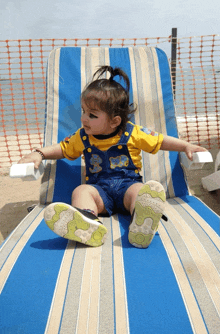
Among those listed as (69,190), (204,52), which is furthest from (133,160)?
(204,52)

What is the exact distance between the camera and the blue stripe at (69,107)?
8.16 ft

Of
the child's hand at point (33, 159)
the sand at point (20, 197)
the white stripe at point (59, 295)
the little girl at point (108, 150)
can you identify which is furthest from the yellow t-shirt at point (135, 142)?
the sand at point (20, 197)

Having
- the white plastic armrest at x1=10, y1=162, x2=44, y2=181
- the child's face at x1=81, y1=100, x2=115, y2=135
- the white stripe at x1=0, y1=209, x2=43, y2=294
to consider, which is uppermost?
the child's face at x1=81, y1=100, x2=115, y2=135

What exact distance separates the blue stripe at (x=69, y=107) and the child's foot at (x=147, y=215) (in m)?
0.91

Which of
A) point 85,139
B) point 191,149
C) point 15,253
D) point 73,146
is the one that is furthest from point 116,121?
point 15,253

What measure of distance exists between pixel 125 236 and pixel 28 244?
518 mm

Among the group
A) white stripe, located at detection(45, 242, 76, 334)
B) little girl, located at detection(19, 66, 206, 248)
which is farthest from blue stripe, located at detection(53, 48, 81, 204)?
white stripe, located at detection(45, 242, 76, 334)

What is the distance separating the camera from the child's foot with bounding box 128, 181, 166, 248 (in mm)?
1614

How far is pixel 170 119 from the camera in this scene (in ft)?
8.90

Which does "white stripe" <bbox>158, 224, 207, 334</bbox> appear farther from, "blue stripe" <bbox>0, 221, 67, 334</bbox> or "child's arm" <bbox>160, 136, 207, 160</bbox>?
"child's arm" <bbox>160, 136, 207, 160</bbox>

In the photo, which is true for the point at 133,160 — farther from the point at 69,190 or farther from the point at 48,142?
the point at 48,142

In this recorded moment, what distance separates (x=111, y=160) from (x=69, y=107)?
2.61ft

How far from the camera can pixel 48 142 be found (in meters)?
2.61

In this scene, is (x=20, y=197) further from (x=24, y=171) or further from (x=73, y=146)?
(x=24, y=171)
